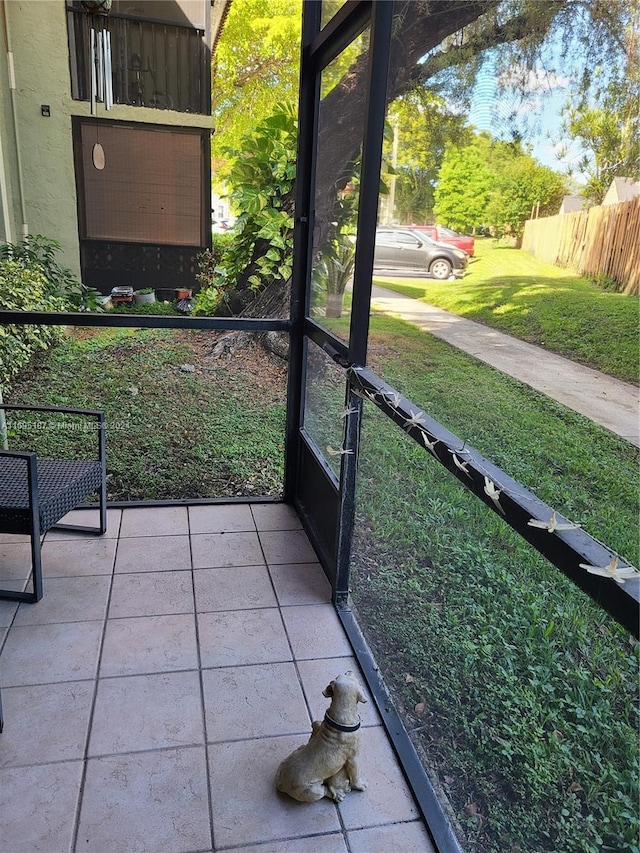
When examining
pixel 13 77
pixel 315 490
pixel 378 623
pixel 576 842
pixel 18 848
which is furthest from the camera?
pixel 13 77

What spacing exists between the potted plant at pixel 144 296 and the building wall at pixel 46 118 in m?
0.37

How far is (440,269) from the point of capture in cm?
200

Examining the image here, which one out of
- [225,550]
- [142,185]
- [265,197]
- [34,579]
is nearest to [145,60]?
[142,185]

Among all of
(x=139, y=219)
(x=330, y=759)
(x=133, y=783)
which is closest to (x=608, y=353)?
(x=330, y=759)

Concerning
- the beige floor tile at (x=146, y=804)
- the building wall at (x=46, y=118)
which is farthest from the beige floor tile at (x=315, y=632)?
the building wall at (x=46, y=118)

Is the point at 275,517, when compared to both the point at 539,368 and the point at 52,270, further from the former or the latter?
the point at 52,270

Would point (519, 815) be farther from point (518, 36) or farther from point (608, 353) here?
point (518, 36)

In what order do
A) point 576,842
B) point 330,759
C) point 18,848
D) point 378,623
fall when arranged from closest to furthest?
point 576,842 → point 18,848 → point 330,759 → point 378,623

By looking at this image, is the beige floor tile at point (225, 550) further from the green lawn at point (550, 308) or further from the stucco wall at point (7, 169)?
the stucco wall at point (7, 169)

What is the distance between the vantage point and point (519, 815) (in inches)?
48.4

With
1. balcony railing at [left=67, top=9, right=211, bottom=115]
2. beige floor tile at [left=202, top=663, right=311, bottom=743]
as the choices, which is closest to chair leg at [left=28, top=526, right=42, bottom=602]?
beige floor tile at [left=202, top=663, right=311, bottom=743]

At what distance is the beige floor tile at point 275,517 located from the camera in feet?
9.76

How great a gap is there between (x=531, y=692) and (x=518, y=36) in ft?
5.12

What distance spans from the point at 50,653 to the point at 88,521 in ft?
3.26
